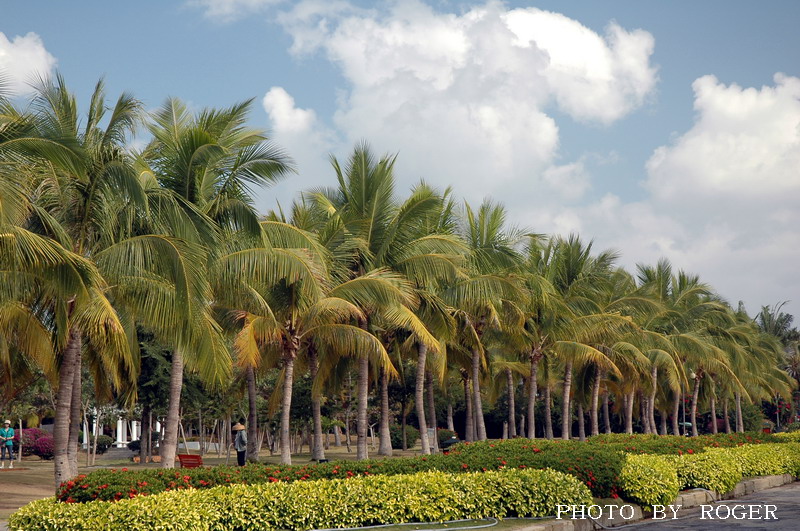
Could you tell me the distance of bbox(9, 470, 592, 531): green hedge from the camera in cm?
991

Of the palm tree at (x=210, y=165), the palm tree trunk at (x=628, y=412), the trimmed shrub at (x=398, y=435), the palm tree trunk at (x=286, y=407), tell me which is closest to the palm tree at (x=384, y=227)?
the palm tree trunk at (x=286, y=407)

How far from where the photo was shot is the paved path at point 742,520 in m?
12.6

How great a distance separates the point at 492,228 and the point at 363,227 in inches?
236

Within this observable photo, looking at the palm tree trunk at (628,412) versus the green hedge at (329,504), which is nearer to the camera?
the green hedge at (329,504)

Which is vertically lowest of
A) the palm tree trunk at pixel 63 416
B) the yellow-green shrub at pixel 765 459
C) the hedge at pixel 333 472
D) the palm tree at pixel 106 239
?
the yellow-green shrub at pixel 765 459

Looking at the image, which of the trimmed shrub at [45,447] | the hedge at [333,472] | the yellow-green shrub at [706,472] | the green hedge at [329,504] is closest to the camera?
the green hedge at [329,504]

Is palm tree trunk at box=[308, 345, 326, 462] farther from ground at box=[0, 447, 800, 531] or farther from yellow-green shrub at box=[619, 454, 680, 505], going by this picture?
yellow-green shrub at box=[619, 454, 680, 505]

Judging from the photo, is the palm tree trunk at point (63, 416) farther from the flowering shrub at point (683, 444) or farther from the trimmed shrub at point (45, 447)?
the trimmed shrub at point (45, 447)

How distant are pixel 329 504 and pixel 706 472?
9.52 metres

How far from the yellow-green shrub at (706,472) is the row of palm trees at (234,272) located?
831 cm

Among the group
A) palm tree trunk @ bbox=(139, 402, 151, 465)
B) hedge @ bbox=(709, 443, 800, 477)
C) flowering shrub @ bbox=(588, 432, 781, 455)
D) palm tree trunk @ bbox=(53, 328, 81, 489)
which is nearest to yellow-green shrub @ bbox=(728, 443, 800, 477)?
hedge @ bbox=(709, 443, 800, 477)

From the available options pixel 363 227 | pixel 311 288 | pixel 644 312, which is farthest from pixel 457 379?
pixel 311 288

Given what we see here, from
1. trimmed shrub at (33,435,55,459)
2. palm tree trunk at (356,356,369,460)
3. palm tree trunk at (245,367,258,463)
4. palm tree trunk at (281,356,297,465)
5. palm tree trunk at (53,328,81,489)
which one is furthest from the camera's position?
trimmed shrub at (33,435,55,459)

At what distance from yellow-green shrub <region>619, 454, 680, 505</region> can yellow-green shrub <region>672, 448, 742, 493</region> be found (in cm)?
173
